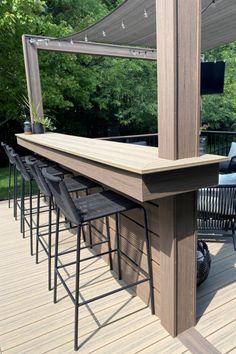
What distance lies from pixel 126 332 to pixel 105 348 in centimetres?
19

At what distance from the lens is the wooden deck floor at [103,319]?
6.17ft

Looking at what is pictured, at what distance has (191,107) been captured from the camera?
5.56 feet

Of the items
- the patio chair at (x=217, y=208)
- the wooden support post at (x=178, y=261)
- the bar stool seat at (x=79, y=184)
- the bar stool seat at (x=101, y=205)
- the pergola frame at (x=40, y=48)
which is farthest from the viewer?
the pergola frame at (x=40, y=48)

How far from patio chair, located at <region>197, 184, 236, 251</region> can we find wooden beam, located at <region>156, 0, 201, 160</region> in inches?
49.2

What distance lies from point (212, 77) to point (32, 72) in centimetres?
319

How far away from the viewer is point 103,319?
2.13 meters

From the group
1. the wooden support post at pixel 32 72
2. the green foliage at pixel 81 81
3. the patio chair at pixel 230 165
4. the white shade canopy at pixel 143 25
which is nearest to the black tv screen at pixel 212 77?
the white shade canopy at pixel 143 25

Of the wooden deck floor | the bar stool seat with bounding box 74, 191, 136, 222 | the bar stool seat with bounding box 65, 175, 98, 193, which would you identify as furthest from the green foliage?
the wooden deck floor

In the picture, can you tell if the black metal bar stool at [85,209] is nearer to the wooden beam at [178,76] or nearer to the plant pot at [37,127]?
the wooden beam at [178,76]

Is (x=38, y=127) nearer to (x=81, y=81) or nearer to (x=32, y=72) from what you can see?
(x=32, y=72)

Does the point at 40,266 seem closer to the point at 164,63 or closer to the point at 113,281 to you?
the point at 113,281

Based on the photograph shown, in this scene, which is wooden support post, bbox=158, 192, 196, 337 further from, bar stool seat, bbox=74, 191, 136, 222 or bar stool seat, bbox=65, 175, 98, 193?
bar stool seat, bbox=65, 175, 98, 193

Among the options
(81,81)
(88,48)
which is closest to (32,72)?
(88,48)

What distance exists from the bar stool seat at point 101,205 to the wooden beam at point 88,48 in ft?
10.4
